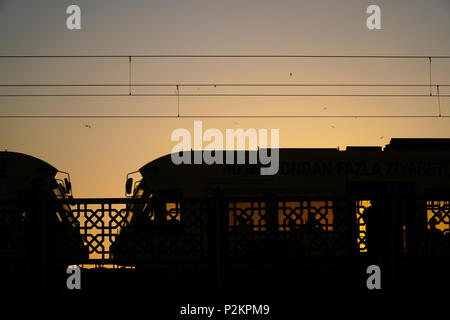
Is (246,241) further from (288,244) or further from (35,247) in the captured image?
(35,247)

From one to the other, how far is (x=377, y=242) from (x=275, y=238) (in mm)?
1340

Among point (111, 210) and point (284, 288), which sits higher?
point (111, 210)

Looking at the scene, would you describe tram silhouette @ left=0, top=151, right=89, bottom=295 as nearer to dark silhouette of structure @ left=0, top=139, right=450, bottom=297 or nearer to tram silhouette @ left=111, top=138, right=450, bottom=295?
dark silhouette of structure @ left=0, top=139, right=450, bottom=297

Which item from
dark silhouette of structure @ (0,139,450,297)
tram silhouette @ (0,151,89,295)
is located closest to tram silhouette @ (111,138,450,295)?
dark silhouette of structure @ (0,139,450,297)

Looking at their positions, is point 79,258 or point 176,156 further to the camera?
point 176,156

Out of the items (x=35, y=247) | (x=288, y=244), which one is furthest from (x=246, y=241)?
(x=35, y=247)

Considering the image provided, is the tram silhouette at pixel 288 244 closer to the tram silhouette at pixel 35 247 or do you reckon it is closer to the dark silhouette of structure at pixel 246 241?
the dark silhouette of structure at pixel 246 241

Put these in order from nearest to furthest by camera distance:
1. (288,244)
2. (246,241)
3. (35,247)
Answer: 1. (35,247)
2. (246,241)
3. (288,244)

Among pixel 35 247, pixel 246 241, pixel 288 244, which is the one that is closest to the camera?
pixel 35 247

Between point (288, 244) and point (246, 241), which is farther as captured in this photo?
point (288, 244)

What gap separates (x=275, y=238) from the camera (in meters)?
10.3

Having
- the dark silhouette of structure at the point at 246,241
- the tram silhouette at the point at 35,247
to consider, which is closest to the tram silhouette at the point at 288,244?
the dark silhouette of structure at the point at 246,241
